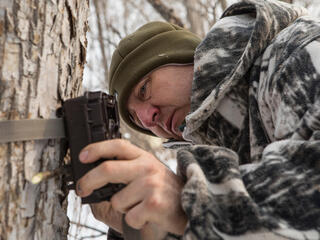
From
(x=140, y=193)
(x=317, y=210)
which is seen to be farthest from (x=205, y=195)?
(x=317, y=210)

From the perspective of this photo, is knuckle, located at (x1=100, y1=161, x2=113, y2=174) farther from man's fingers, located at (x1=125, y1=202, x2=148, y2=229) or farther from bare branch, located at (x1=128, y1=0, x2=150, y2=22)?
bare branch, located at (x1=128, y1=0, x2=150, y2=22)

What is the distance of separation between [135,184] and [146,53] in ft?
4.91

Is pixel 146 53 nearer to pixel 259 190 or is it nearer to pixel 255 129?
pixel 255 129

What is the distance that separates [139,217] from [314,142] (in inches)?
22.8

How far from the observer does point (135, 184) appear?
3.56 ft

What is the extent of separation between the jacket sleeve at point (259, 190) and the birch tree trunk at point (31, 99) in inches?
17.5

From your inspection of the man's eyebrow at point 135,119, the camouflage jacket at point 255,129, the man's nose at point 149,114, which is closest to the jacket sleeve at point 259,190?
the camouflage jacket at point 255,129

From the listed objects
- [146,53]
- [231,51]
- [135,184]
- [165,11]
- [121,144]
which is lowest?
[135,184]

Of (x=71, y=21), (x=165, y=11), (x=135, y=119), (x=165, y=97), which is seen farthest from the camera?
(x=165, y=11)

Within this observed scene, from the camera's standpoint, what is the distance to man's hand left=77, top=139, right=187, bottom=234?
3.51 ft

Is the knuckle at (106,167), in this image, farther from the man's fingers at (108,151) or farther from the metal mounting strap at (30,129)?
the metal mounting strap at (30,129)

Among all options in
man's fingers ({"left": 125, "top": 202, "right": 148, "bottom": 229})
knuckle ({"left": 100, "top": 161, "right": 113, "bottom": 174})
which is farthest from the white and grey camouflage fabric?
knuckle ({"left": 100, "top": 161, "right": 113, "bottom": 174})

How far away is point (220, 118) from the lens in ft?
6.12

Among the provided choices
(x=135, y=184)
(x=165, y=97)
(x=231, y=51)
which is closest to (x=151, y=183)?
(x=135, y=184)
